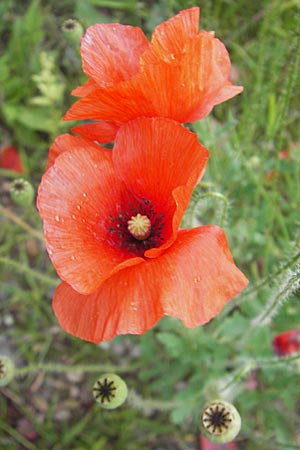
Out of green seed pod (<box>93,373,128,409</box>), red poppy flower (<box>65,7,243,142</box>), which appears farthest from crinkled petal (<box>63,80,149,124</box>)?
green seed pod (<box>93,373,128,409</box>)

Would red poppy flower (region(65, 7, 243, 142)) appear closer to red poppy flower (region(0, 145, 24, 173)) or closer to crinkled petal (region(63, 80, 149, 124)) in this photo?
crinkled petal (region(63, 80, 149, 124))

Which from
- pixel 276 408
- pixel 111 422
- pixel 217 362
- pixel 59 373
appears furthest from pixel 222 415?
pixel 59 373

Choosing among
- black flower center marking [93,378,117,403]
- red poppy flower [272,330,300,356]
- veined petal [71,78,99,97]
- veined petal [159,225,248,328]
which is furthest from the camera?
red poppy flower [272,330,300,356]

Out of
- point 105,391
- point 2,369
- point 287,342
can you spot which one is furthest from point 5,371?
point 287,342

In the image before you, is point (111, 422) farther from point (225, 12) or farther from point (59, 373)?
point (225, 12)

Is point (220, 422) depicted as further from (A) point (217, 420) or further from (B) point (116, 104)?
(B) point (116, 104)

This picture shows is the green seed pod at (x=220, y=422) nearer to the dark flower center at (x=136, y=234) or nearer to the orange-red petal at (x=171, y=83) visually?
→ the dark flower center at (x=136, y=234)
